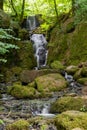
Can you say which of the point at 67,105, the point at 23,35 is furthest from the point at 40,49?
the point at 67,105

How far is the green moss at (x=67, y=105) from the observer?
7.98 m

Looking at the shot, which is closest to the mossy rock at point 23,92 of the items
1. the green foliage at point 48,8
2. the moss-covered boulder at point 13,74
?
the moss-covered boulder at point 13,74

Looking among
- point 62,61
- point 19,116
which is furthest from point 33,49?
point 19,116

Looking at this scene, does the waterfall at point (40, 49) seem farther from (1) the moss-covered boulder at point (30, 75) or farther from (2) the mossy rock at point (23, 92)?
(2) the mossy rock at point (23, 92)

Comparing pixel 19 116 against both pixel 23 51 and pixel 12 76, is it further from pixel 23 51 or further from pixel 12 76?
pixel 23 51

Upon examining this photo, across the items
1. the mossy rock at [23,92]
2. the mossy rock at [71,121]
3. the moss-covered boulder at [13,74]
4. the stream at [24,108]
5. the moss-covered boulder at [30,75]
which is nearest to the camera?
the mossy rock at [71,121]

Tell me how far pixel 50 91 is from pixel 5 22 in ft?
19.7

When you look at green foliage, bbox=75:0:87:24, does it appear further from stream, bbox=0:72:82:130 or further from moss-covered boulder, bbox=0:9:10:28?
stream, bbox=0:72:82:130

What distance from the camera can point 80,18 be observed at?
1459 centimetres

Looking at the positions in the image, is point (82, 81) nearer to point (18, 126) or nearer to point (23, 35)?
point (18, 126)

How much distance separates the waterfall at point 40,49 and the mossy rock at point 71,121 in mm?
9727

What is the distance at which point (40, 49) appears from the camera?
17.1m

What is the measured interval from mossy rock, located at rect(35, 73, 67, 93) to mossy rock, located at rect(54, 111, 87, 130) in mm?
4537

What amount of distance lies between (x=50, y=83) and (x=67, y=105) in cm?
327
